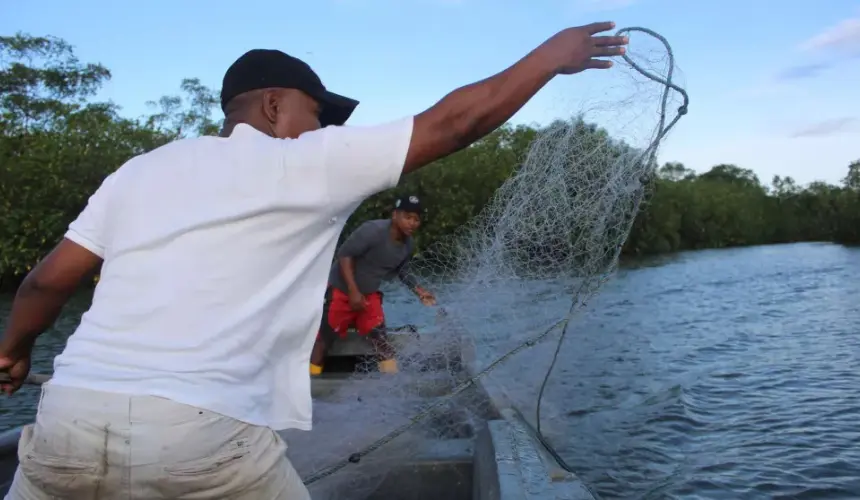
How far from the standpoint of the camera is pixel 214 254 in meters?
1.71

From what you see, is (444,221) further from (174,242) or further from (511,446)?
(174,242)

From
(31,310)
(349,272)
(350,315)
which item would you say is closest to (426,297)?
(349,272)

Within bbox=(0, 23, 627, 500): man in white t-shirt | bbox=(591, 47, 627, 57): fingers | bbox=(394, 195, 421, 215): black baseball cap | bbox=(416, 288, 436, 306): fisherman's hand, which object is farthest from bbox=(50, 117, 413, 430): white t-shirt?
bbox=(394, 195, 421, 215): black baseball cap

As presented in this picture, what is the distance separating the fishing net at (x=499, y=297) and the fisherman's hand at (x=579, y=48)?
1306mm

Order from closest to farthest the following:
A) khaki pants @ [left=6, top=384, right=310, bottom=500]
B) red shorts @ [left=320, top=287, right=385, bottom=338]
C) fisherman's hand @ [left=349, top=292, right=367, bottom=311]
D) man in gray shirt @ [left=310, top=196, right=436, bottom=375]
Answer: khaki pants @ [left=6, top=384, right=310, bottom=500] < man in gray shirt @ [left=310, top=196, right=436, bottom=375] < fisherman's hand @ [left=349, top=292, right=367, bottom=311] < red shorts @ [left=320, top=287, right=385, bottom=338]

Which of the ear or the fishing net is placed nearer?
the ear

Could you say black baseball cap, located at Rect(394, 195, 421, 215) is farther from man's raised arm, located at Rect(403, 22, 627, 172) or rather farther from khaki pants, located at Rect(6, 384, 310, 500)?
khaki pants, located at Rect(6, 384, 310, 500)

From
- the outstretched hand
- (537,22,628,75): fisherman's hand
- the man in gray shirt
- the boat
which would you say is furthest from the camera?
the man in gray shirt

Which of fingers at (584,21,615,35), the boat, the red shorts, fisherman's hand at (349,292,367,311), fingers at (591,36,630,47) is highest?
fingers at (584,21,615,35)

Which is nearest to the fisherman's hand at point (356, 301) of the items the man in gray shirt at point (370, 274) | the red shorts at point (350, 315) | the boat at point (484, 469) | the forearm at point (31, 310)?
the man in gray shirt at point (370, 274)

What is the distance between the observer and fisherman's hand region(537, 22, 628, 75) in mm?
1858

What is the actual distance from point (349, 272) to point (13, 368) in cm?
490

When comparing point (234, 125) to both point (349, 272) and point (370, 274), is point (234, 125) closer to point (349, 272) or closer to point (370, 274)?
point (349, 272)

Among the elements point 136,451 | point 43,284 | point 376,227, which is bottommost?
point 136,451
